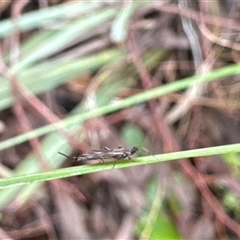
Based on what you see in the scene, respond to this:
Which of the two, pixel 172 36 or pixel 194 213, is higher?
pixel 172 36

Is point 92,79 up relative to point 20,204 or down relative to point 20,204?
up

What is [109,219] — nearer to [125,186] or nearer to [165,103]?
[125,186]

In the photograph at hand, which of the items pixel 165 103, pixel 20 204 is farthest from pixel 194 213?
pixel 20 204

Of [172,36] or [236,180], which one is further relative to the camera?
[172,36]

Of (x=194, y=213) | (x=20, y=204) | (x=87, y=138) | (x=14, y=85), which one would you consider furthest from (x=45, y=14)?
(x=194, y=213)

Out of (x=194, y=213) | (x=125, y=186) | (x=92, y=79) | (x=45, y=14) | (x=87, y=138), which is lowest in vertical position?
(x=194, y=213)

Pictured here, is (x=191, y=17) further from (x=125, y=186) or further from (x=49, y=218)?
(x=49, y=218)
